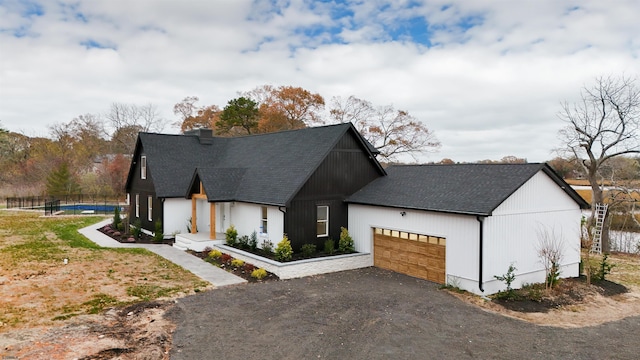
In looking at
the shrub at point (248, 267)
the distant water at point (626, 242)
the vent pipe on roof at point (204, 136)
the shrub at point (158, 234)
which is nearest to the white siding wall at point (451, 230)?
the shrub at point (248, 267)

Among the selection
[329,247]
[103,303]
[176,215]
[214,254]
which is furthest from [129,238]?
[329,247]

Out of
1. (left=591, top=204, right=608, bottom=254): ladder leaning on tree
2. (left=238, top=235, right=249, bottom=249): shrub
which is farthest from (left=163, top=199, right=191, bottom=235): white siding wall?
(left=591, top=204, right=608, bottom=254): ladder leaning on tree

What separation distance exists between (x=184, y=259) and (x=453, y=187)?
1152 cm

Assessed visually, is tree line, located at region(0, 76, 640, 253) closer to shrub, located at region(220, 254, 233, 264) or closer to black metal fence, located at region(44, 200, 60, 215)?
black metal fence, located at region(44, 200, 60, 215)

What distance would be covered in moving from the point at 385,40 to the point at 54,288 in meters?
17.3

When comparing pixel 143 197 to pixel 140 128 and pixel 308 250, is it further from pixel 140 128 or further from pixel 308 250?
pixel 140 128

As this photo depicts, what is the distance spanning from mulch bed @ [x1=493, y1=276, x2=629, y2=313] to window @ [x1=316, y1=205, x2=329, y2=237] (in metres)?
7.35

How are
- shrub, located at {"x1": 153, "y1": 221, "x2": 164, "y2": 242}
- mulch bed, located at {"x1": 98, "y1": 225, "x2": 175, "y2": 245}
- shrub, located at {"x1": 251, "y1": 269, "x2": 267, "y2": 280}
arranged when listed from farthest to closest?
mulch bed, located at {"x1": 98, "y1": 225, "x2": 175, "y2": 245}, shrub, located at {"x1": 153, "y1": 221, "x2": 164, "y2": 242}, shrub, located at {"x1": 251, "y1": 269, "x2": 267, "y2": 280}

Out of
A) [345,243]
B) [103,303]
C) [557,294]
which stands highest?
[345,243]

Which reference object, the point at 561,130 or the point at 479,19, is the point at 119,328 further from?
the point at 561,130

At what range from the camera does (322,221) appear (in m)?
17.3

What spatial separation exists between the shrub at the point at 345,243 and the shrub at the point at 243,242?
13.8 ft

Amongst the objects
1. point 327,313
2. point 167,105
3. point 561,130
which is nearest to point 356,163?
point 327,313

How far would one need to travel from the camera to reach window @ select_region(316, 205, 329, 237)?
17.2 m
